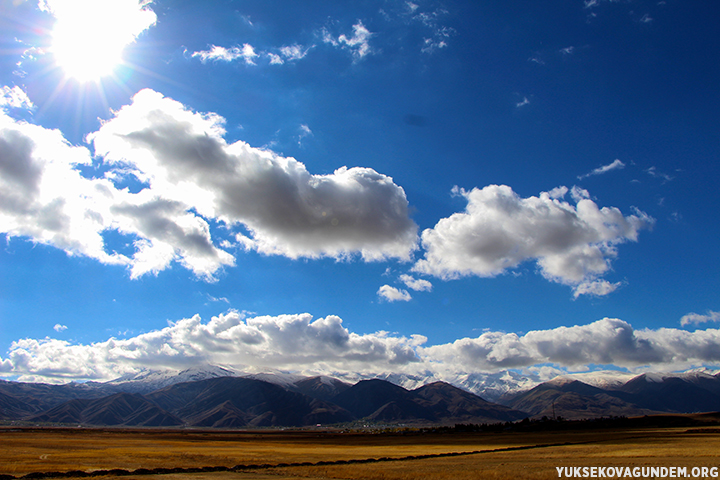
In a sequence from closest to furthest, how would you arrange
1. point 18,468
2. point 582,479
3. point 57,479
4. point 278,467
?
1. point 582,479
2. point 57,479
3. point 18,468
4. point 278,467

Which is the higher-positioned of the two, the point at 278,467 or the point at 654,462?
the point at 654,462

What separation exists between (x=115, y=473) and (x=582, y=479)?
59116 millimetres

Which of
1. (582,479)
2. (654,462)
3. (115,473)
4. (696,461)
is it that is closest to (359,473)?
(582,479)

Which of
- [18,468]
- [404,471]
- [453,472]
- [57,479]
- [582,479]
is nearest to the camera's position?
[582,479]

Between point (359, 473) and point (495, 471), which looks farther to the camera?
point (359, 473)

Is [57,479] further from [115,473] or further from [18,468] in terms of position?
[18,468]

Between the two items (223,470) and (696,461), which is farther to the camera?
(223,470)

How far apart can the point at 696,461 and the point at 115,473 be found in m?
78.6

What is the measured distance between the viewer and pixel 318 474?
5684 centimetres

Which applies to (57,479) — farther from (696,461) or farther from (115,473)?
(696,461)

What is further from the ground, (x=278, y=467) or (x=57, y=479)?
(x=57, y=479)

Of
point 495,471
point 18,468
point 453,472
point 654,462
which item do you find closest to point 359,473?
point 453,472

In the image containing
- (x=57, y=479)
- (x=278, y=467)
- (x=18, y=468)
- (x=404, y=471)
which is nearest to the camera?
(x=57, y=479)

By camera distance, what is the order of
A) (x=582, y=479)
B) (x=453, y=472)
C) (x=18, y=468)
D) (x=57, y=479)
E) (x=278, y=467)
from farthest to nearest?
(x=278, y=467)
(x=18, y=468)
(x=453, y=472)
(x=57, y=479)
(x=582, y=479)
